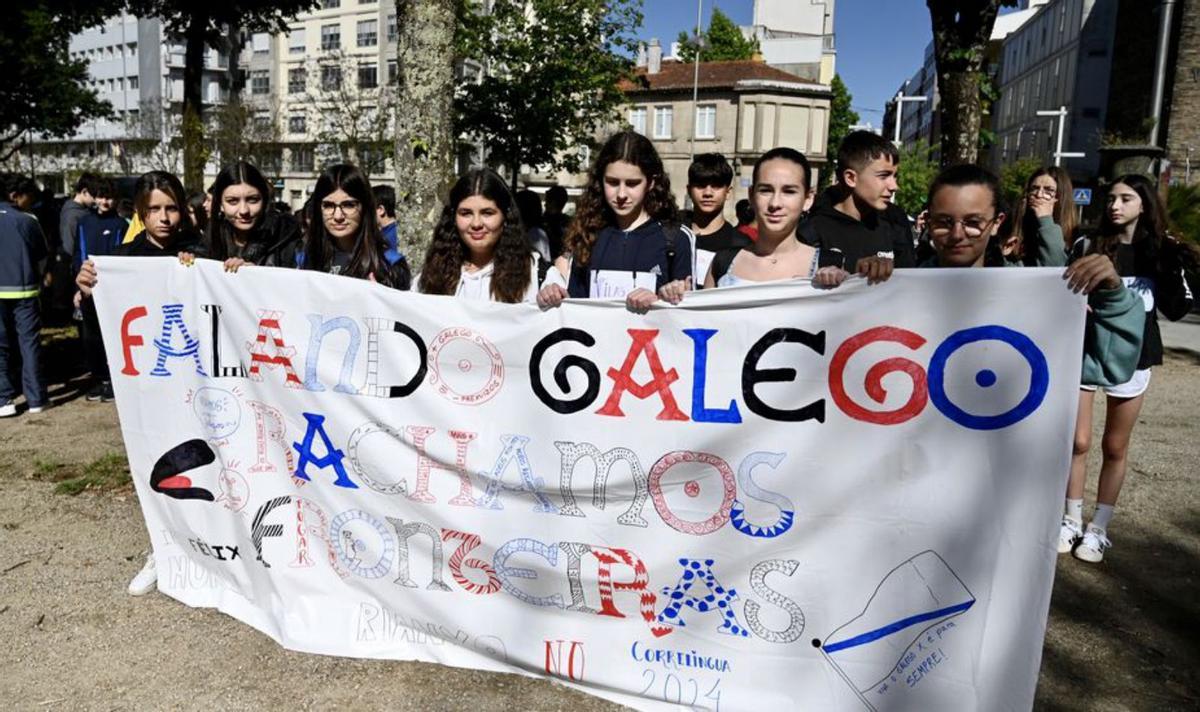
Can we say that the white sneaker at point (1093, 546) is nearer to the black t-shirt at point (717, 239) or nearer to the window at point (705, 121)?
the black t-shirt at point (717, 239)

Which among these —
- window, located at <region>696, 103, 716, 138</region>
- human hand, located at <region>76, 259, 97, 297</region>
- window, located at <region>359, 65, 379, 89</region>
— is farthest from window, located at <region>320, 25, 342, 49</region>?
human hand, located at <region>76, 259, 97, 297</region>

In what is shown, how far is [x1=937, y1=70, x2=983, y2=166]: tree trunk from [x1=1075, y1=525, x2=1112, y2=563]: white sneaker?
404 centimetres

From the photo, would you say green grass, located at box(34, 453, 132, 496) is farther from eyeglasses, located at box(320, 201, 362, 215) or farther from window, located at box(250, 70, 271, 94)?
window, located at box(250, 70, 271, 94)

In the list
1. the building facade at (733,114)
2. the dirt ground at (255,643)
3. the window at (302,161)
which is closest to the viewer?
the dirt ground at (255,643)

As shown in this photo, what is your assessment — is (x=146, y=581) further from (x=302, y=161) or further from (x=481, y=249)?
(x=302, y=161)

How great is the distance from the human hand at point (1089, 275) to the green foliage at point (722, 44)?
2321 inches

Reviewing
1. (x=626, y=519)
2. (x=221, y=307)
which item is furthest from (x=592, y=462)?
(x=221, y=307)

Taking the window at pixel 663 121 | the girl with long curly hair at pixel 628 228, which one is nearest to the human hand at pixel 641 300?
the girl with long curly hair at pixel 628 228

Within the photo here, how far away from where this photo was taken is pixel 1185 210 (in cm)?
1200

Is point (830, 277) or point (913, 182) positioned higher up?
point (913, 182)

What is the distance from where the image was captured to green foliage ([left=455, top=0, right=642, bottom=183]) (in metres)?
17.5

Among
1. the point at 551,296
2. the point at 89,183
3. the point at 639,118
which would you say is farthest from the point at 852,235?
the point at 639,118

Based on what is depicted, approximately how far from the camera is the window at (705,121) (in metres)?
49.2

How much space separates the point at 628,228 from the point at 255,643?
7.31 ft
